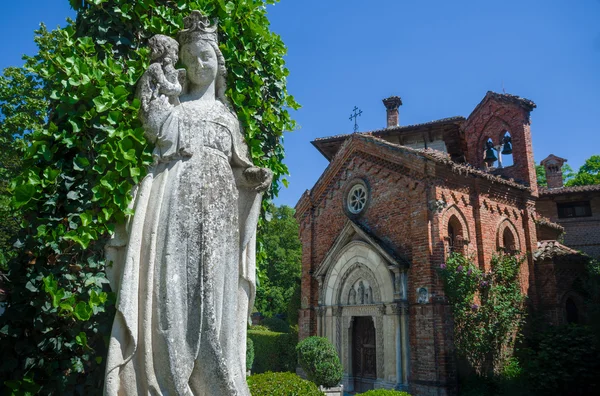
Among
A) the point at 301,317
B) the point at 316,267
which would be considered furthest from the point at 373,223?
the point at 301,317

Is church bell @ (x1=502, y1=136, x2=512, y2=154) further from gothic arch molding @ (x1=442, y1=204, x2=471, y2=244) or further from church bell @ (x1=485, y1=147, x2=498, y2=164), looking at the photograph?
gothic arch molding @ (x1=442, y1=204, x2=471, y2=244)

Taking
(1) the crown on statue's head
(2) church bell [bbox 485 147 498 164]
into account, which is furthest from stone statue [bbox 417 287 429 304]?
(1) the crown on statue's head

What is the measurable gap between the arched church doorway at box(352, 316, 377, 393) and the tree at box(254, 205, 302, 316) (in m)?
15.5

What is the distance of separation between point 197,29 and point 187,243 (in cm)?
158

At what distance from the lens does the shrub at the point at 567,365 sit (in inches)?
470

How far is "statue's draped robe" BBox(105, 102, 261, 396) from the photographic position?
254 centimetres

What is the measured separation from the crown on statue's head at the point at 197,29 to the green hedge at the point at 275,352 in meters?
18.2

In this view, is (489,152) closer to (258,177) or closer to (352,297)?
(352,297)

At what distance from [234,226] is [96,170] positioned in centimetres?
94

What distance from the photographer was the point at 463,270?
12.7m

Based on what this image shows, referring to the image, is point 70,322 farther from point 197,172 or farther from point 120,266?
point 197,172

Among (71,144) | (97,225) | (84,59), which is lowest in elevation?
(97,225)

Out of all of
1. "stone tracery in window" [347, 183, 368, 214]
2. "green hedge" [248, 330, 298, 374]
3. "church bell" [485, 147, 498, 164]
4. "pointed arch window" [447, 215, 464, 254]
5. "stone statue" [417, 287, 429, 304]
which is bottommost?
"green hedge" [248, 330, 298, 374]

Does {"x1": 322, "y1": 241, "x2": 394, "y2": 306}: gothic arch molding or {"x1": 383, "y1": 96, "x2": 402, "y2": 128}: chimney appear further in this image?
{"x1": 383, "y1": 96, "x2": 402, "y2": 128}: chimney
